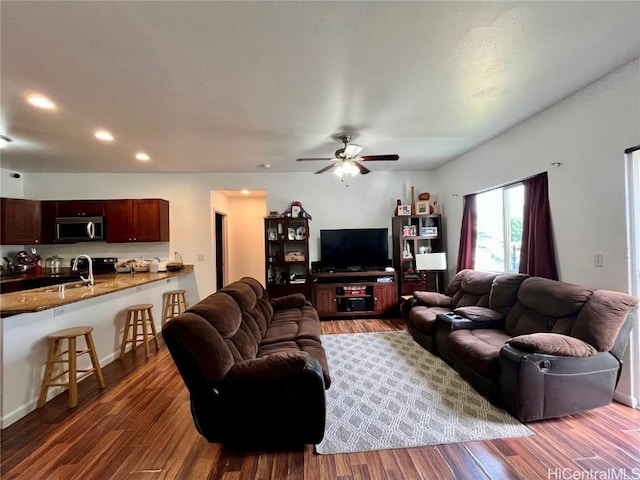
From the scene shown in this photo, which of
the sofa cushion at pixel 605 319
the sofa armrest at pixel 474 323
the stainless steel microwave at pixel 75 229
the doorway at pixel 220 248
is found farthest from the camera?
the doorway at pixel 220 248

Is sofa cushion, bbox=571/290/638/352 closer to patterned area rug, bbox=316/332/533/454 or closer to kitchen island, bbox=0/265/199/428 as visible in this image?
patterned area rug, bbox=316/332/533/454

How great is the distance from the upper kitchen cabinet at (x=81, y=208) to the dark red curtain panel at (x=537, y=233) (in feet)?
21.2

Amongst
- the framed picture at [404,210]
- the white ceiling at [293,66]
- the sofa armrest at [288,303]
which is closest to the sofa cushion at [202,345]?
the white ceiling at [293,66]

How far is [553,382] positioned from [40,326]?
167 inches

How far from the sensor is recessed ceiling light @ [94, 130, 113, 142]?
133 inches

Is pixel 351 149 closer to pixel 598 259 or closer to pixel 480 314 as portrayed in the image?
pixel 480 314

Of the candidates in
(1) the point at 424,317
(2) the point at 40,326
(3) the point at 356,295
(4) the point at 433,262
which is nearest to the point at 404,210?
(4) the point at 433,262

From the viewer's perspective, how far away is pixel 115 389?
282 centimetres

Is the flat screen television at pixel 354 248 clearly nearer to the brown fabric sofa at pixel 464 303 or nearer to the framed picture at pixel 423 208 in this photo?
the framed picture at pixel 423 208

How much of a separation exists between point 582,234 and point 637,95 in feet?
3.89

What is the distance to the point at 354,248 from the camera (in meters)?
5.32

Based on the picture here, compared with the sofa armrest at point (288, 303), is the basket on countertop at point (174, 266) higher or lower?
higher

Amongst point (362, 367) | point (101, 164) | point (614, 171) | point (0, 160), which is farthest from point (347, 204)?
point (0, 160)

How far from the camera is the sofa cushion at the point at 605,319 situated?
219 centimetres
